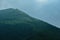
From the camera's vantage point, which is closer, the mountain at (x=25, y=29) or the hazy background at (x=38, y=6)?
the mountain at (x=25, y=29)

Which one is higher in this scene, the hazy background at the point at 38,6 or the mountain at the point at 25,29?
the hazy background at the point at 38,6

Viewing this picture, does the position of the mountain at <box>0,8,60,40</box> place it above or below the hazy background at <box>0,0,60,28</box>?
below

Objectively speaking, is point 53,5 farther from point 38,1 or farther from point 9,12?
point 9,12

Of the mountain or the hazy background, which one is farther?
the hazy background

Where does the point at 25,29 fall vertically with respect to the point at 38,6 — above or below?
below
